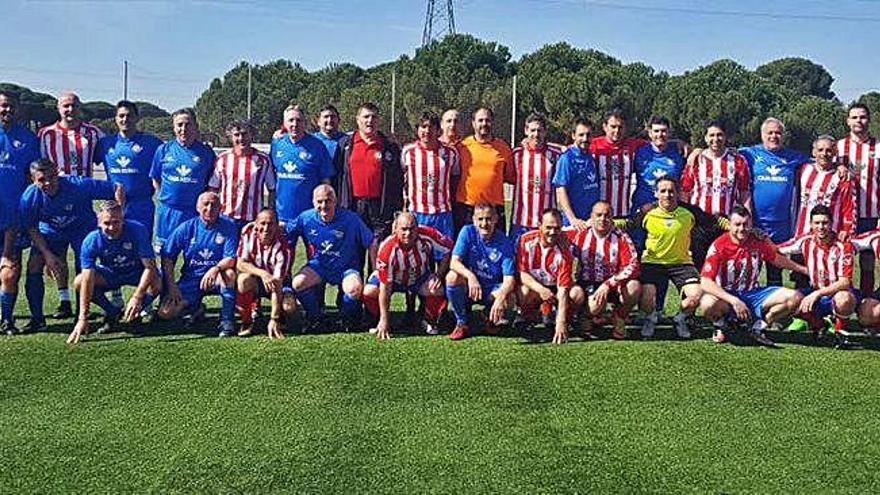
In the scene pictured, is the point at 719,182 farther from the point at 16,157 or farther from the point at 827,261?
the point at 16,157

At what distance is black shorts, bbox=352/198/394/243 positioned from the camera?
6.41 metres

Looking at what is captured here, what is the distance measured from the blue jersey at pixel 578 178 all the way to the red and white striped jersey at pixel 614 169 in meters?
0.06

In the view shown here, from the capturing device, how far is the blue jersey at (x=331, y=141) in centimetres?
645

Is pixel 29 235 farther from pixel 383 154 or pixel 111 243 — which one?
pixel 383 154

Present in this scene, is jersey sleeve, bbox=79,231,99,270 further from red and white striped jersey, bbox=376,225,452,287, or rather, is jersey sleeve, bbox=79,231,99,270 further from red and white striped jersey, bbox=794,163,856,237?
red and white striped jersey, bbox=794,163,856,237

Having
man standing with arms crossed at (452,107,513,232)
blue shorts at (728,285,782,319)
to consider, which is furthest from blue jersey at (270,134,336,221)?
blue shorts at (728,285,782,319)

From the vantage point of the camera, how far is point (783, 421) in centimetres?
407

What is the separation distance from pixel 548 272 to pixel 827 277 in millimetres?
1815

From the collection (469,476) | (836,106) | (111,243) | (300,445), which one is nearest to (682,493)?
(469,476)

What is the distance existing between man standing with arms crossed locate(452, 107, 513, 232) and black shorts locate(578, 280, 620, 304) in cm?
78

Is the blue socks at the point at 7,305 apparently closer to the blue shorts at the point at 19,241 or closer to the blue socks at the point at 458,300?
the blue shorts at the point at 19,241

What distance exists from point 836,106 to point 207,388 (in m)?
31.3

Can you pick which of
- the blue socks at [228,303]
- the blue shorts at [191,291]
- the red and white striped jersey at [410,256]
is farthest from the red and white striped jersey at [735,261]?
the blue shorts at [191,291]

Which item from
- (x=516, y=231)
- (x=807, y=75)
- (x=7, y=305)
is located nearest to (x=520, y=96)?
(x=516, y=231)
